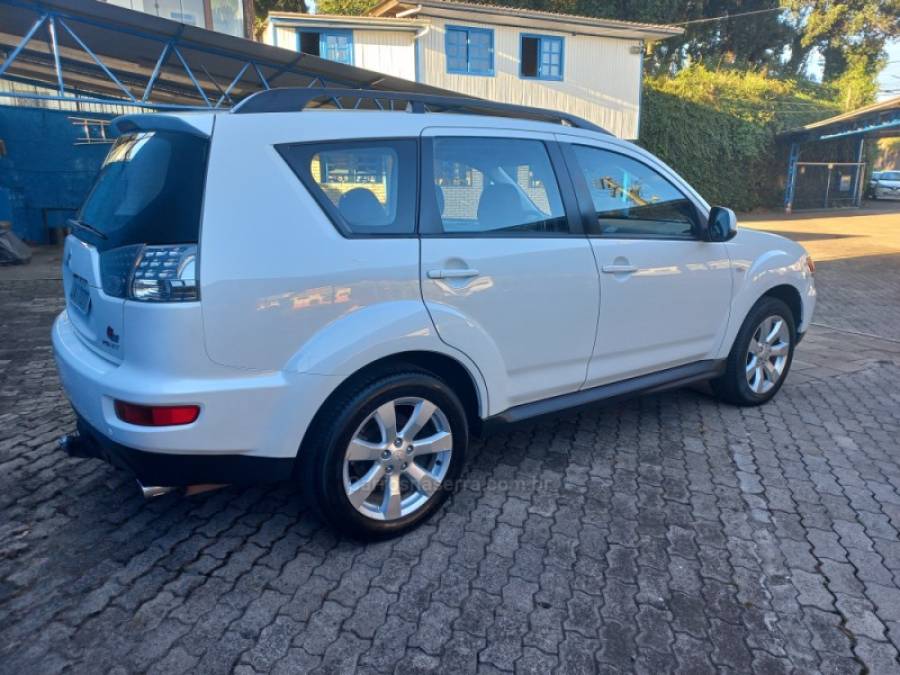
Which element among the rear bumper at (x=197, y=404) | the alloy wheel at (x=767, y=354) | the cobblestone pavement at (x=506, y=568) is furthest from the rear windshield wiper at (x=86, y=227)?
the alloy wheel at (x=767, y=354)

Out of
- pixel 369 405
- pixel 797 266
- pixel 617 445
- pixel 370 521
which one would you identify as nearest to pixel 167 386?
pixel 369 405

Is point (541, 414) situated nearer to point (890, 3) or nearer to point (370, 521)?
point (370, 521)

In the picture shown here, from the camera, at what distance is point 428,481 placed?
2.85m

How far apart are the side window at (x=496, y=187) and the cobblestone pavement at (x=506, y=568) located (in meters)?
1.32

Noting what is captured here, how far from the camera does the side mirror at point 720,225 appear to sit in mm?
3742

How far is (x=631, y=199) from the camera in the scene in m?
3.60

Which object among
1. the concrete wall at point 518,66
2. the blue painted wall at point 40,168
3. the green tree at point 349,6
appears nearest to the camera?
the blue painted wall at point 40,168

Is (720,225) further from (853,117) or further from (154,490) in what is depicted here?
(853,117)

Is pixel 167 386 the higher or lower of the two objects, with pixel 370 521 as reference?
higher

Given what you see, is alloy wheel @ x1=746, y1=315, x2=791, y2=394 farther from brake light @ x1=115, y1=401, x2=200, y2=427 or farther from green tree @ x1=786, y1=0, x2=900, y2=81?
green tree @ x1=786, y1=0, x2=900, y2=81

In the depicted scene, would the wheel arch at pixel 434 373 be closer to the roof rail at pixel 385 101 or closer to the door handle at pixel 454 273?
the door handle at pixel 454 273

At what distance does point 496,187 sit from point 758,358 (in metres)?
2.40

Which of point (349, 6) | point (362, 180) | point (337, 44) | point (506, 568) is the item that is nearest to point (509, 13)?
point (337, 44)

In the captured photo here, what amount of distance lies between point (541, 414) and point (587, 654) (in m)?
1.24
